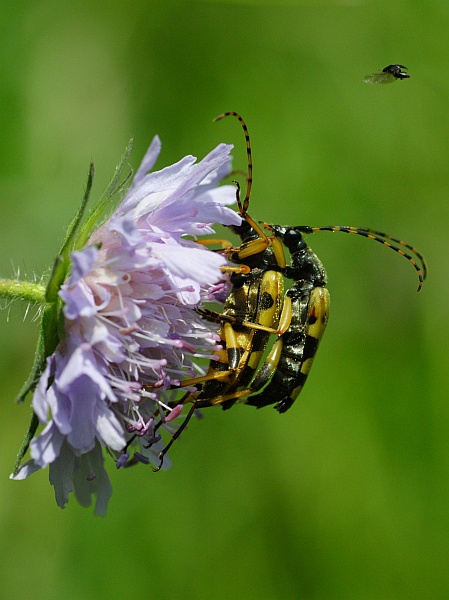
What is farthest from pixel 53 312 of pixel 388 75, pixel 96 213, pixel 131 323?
pixel 388 75

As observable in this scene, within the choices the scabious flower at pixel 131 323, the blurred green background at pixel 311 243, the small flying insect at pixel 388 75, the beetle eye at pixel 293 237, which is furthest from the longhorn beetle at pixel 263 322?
the blurred green background at pixel 311 243

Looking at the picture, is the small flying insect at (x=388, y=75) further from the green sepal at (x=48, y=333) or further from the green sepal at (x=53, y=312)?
the green sepal at (x=48, y=333)

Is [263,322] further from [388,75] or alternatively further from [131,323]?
[388,75]

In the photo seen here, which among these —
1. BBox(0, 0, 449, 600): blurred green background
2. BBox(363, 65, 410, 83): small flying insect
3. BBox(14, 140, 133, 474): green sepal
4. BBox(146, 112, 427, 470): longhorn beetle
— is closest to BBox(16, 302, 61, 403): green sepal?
BBox(14, 140, 133, 474): green sepal

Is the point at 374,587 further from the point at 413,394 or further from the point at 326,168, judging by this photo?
the point at 326,168

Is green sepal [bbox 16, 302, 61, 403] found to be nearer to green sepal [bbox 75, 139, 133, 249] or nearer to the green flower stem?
the green flower stem

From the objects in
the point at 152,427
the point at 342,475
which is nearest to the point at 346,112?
the point at 342,475
